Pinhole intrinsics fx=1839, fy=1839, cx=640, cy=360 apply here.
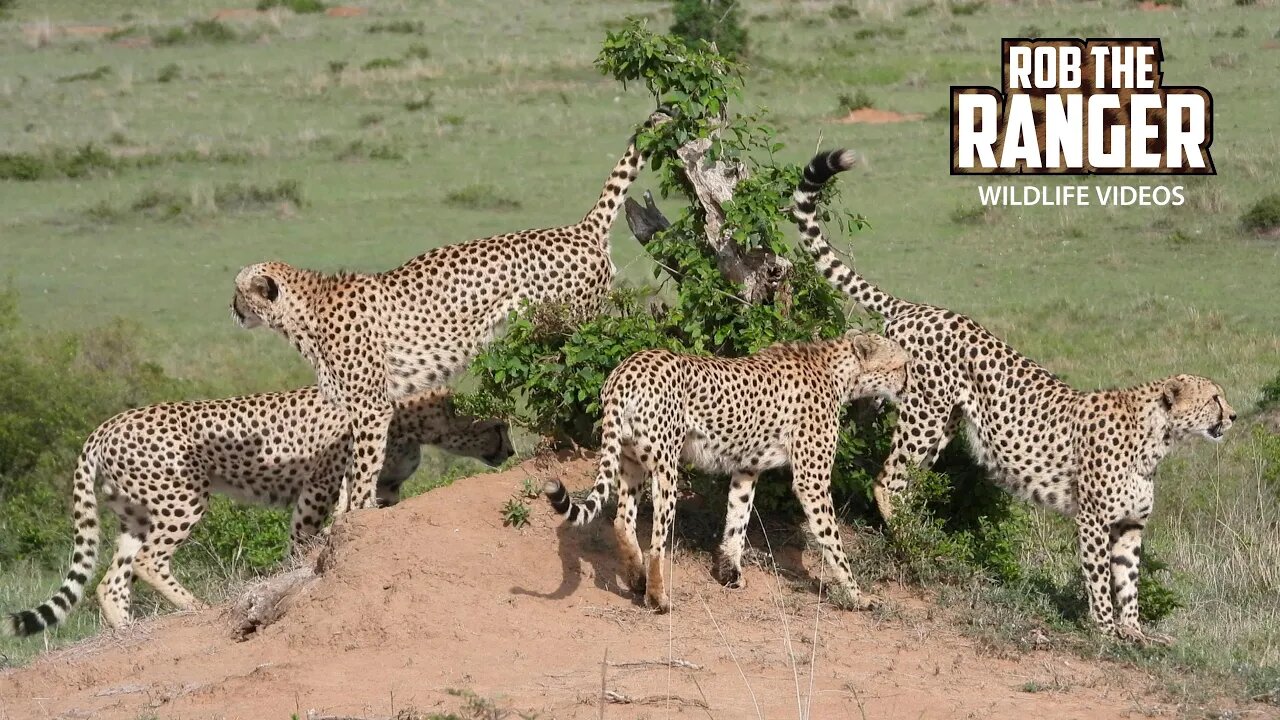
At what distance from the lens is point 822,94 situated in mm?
26984

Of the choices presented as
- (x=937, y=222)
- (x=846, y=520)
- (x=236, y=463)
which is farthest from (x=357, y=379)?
(x=937, y=222)

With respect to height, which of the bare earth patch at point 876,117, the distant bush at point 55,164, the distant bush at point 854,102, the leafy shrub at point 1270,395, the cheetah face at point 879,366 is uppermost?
the distant bush at point 854,102

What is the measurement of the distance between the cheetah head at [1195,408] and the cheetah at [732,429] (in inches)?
49.4

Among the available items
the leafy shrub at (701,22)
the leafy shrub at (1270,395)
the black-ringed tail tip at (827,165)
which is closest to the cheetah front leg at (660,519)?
the black-ringed tail tip at (827,165)

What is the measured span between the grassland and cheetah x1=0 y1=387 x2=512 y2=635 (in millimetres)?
1768

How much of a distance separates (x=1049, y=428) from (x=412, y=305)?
3194 millimetres

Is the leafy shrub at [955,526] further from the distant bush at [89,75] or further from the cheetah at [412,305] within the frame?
the distant bush at [89,75]

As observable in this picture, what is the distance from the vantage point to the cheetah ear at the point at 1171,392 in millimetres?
8492

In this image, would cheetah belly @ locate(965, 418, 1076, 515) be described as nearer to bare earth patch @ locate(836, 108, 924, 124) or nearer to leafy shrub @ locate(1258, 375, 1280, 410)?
leafy shrub @ locate(1258, 375, 1280, 410)

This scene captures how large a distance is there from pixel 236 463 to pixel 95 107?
768 inches

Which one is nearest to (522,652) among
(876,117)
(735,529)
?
(735,529)

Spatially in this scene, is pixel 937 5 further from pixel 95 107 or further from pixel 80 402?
pixel 80 402

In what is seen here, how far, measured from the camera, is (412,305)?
925cm

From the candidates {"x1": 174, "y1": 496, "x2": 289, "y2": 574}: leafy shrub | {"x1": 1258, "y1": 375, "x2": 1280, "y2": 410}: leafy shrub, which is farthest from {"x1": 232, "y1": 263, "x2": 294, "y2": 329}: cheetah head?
{"x1": 1258, "y1": 375, "x2": 1280, "y2": 410}: leafy shrub
